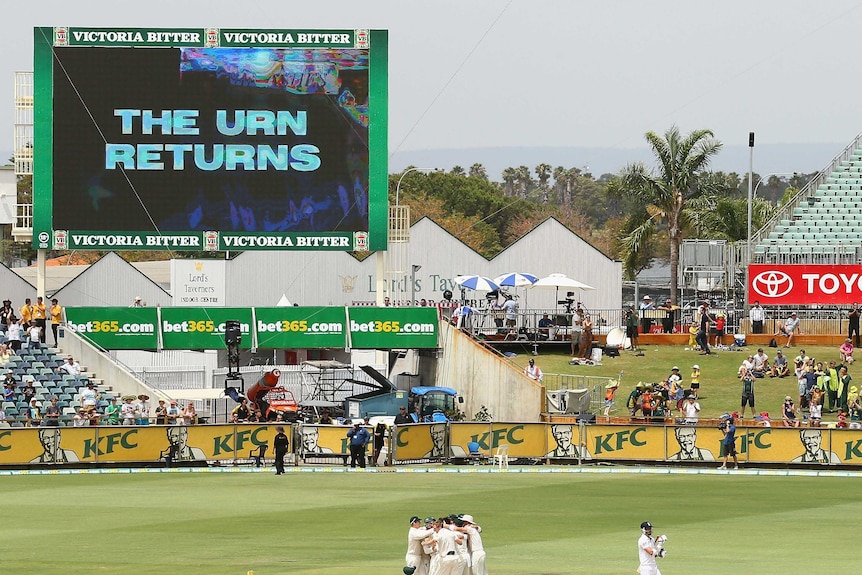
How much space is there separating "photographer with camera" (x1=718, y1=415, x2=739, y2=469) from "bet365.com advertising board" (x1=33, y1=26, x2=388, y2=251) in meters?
17.3

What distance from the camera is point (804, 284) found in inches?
2151

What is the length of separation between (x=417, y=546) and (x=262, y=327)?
1330 inches

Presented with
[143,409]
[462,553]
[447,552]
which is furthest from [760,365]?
[447,552]

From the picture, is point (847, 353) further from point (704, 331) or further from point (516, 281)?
point (516, 281)

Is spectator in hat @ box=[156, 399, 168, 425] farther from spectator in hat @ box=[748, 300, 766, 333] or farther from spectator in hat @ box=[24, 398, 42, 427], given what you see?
spectator in hat @ box=[748, 300, 766, 333]

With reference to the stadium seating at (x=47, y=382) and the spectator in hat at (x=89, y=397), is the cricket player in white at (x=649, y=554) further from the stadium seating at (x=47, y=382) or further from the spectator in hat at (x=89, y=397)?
the stadium seating at (x=47, y=382)

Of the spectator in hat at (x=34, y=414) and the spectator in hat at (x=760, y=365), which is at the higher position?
the spectator in hat at (x=760, y=365)

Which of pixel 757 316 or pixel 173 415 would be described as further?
pixel 757 316

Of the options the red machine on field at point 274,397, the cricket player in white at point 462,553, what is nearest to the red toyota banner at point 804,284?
the red machine on field at point 274,397

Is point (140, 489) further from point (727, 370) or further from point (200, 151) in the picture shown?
point (727, 370)

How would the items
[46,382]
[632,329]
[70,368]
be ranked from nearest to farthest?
[46,382], [70,368], [632,329]

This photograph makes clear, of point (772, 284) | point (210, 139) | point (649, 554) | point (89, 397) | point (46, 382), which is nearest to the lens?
point (649, 554)

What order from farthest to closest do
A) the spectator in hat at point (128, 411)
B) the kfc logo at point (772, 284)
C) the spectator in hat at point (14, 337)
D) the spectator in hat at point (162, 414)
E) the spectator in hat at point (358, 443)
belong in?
the kfc logo at point (772, 284) < the spectator in hat at point (14, 337) < the spectator in hat at point (162, 414) < the spectator in hat at point (128, 411) < the spectator in hat at point (358, 443)

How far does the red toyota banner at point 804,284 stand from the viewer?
5431 centimetres
